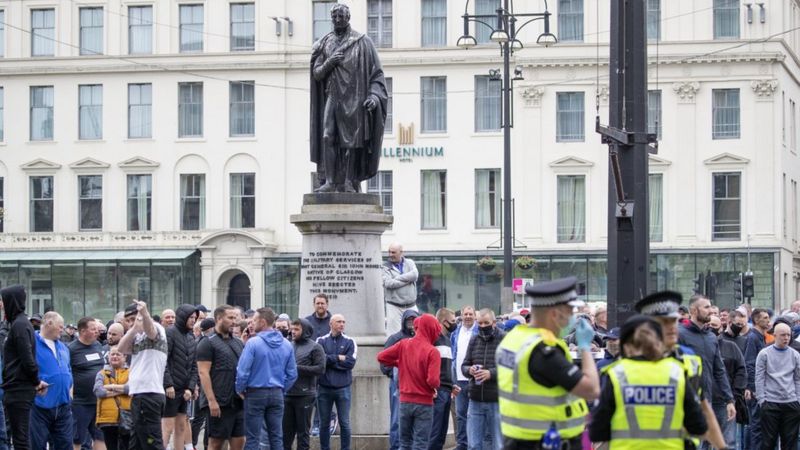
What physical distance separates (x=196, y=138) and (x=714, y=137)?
20.2m

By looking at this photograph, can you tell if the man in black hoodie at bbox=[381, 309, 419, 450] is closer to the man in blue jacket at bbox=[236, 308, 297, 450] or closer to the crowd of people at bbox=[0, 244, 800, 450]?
the crowd of people at bbox=[0, 244, 800, 450]

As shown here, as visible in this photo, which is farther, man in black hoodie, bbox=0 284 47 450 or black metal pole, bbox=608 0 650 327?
man in black hoodie, bbox=0 284 47 450

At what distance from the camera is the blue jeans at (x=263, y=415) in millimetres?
16516

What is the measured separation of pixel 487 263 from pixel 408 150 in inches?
254

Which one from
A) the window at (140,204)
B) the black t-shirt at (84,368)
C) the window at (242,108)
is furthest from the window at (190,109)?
the black t-shirt at (84,368)

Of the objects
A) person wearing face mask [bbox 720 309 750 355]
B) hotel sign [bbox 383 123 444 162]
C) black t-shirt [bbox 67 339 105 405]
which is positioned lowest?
black t-shirt [bbox 67 339 105 405]

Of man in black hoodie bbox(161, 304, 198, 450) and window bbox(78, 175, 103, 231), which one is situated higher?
window bbox(78, 175, 103, 231)

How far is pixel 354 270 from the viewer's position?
65.4ft

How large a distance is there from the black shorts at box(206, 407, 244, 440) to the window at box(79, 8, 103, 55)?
48.9 metres

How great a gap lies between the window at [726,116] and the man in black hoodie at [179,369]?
44.3 meters

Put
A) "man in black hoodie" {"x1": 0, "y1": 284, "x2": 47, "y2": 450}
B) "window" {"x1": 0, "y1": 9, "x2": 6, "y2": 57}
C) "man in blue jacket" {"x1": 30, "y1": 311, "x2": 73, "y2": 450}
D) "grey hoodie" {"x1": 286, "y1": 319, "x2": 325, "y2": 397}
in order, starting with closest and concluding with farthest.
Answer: "man in black hoodie" {"x1": 0, "y1": 284, "x2": 47, "y2": 450} → "man in blue jacket" {"x1": 30, "y1": 311, "x2": 73, "y2": 450} → "grey hoodie" {"x1": 286, "y1": 319, "x2": 325, "y2": 397} → "window" {"x1": 0, "y1": 9, "x2": 6, "y2": 57}

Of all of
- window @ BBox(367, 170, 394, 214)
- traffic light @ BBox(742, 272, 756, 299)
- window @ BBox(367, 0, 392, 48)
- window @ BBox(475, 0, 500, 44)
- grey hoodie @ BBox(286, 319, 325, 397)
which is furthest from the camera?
window @ BBox(367, 0, 392, 48)

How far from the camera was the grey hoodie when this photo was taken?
58.0ft

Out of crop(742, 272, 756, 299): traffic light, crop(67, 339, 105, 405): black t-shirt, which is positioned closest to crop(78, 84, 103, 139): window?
crop(742, 272, 756, 299): traffic light
